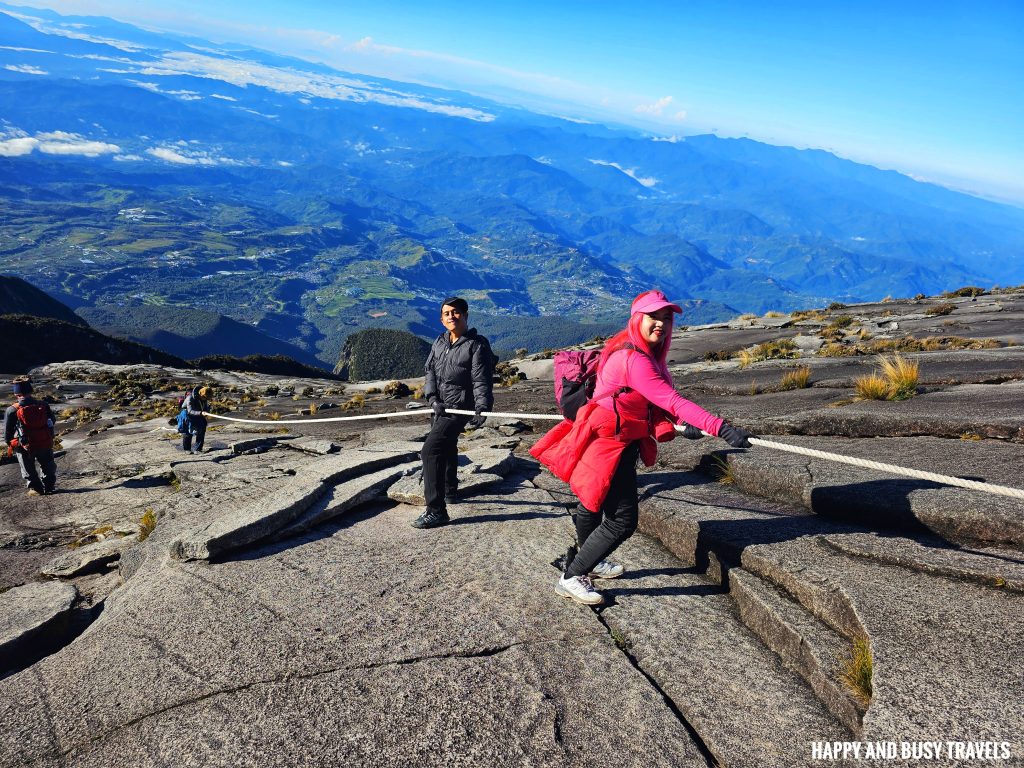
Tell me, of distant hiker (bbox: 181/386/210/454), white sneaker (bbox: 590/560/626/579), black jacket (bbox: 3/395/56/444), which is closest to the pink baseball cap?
white sneaker (bbox: 590/560/626/579)

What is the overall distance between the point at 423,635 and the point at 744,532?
3.17m

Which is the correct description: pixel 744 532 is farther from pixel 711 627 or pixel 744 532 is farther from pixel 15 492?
pixel 15 492

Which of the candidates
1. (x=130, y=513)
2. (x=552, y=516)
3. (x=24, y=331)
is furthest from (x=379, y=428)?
(x=24, y=331)

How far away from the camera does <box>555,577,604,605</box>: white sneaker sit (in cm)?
493

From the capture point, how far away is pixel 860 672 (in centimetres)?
358

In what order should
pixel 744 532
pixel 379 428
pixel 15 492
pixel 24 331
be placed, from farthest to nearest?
1. pixel 24 331
2. pixel 379 428
3. pixel 15 492
4. pixel 744 532

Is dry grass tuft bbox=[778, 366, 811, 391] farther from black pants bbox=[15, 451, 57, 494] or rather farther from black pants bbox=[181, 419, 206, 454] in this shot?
black pants bbox=[15, 451, 57, 494]

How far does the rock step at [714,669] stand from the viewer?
11.2ft

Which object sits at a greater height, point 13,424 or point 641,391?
point 641,391

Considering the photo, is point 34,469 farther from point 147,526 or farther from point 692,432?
point 692,432

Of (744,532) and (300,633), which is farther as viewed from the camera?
(744,532)

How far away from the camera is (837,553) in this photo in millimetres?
4930

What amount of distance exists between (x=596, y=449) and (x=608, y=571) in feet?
5.25

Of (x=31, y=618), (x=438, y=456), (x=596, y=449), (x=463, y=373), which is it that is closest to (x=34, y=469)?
(x=31, y=618)
